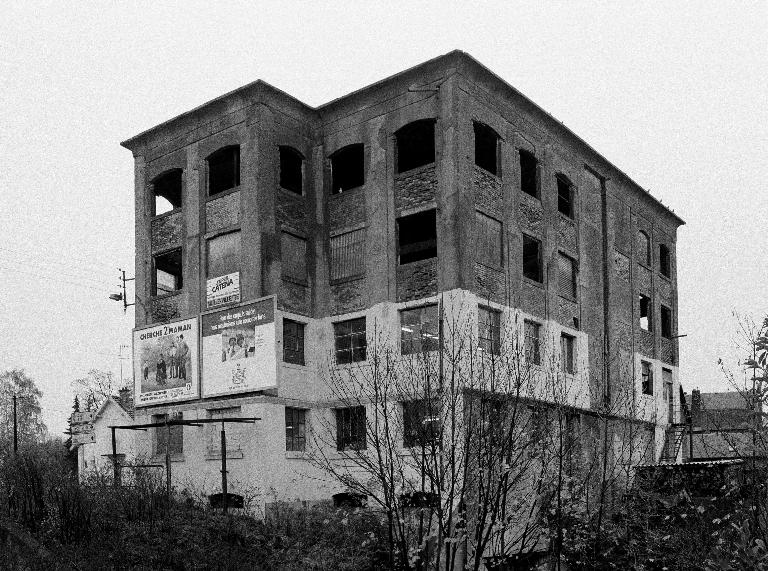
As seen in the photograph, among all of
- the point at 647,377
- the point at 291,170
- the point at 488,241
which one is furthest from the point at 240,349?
the point at 647,377

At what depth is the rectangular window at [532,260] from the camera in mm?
30984

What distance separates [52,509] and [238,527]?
4.95m

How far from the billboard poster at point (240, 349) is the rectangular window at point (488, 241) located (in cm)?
711

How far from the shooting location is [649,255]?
40.4 metres

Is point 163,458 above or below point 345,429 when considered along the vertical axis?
below

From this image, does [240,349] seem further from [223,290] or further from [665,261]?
[665,261]

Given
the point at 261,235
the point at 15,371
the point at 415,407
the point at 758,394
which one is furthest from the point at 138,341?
the point at 15,371

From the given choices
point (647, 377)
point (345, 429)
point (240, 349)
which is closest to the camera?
point (240, 349)

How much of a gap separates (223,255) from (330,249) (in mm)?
3839

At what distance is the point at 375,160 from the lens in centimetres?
2906

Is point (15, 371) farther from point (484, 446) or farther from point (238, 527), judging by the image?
point (484, 446)

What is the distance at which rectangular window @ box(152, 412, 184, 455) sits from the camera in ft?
100

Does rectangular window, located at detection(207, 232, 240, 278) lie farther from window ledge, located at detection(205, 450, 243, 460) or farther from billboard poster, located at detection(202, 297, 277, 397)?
window ledge, located at detection(205, 450, 243, 460)

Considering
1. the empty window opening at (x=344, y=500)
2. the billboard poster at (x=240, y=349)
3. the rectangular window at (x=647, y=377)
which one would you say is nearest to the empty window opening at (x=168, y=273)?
the billboard poster at (x=240, y=349)
